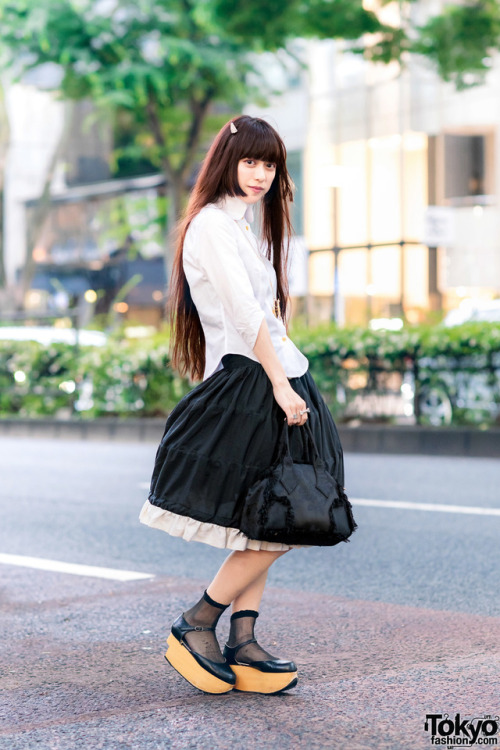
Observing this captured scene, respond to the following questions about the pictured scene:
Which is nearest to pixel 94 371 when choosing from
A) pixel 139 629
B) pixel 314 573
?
pixel 314 573

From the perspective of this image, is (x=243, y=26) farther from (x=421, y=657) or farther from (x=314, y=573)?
(x=421, y=657)

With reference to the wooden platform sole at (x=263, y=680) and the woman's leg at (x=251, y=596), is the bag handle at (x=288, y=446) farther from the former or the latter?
the wooden platform sole at (x=263, y=680)

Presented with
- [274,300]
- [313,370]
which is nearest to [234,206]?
[274,300]

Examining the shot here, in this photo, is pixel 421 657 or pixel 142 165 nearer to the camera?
pixel 421 657

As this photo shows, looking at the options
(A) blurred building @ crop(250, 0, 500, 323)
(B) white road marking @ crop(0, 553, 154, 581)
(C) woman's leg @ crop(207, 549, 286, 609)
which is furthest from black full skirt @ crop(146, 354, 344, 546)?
(A) blurred building @ crop(250, 0, 500, 323)

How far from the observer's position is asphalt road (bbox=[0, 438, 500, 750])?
3.01 metres

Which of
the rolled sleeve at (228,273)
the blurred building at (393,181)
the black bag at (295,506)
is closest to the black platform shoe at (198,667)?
the black bag at (295,506)

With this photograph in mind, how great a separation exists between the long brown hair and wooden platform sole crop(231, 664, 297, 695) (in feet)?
2.95

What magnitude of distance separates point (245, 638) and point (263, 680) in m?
0.13

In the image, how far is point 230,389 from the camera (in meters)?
3.20

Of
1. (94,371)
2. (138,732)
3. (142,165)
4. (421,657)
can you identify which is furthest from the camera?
(142,165)

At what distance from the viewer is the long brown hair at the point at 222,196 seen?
3.29m

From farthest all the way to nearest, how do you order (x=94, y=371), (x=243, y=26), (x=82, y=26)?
1. (x=82, y=26)
2. (x=94, y=371)
3. (x=243, y=26)

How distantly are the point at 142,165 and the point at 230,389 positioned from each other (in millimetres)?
36875
